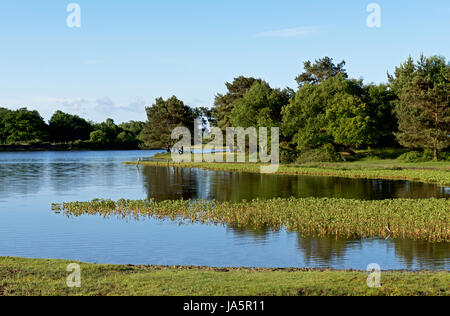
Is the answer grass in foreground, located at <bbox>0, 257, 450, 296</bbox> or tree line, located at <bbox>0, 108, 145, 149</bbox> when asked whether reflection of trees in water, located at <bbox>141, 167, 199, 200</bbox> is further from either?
tree line, located at <bbox>0, 108, 145, 149</bbox>

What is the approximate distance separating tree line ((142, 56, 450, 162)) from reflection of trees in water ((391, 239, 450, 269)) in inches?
1962

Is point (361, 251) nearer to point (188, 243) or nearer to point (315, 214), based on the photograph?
point (315, 214)

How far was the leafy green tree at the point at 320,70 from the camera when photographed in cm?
11619

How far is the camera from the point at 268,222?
27.5 m

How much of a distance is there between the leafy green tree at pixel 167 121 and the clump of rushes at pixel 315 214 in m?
78.5

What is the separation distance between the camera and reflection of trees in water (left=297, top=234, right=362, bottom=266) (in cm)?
1930

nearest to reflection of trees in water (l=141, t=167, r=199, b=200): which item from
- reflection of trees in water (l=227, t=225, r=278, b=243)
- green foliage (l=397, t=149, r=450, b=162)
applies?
reflection of trees in water (l=227, t=225, r=278, b=243)

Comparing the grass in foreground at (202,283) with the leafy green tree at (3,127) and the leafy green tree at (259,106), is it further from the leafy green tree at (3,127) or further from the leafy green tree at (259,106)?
the leafy green tree at (3,127)

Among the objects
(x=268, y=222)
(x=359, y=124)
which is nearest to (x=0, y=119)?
(x=359, y=124)

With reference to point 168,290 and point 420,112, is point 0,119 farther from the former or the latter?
point 168,290

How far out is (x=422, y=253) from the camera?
2003 cm

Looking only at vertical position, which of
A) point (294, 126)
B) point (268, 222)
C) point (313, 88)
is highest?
point (313, 88)

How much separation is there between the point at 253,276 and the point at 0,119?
178314mm

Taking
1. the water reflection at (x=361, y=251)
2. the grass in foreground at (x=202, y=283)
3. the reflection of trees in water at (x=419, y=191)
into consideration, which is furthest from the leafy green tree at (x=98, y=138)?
the grass in foreground at (x=202, y=283)
